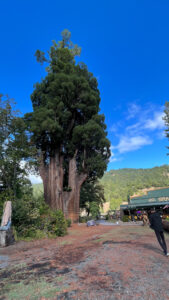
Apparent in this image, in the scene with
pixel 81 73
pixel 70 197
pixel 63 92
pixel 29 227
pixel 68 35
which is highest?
pixel 68 35

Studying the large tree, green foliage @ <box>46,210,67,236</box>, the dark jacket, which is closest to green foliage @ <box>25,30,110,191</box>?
the large tree

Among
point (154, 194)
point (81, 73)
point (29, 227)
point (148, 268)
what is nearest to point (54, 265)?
point (148, 268)

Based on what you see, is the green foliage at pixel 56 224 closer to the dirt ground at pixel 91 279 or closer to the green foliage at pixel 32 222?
the green foliage at pixel 32 222

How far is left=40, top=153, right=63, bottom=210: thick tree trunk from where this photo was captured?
56.4ft

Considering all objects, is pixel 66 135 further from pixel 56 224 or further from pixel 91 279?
pixel 91 279

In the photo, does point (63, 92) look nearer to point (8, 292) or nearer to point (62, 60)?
point (62, 60)

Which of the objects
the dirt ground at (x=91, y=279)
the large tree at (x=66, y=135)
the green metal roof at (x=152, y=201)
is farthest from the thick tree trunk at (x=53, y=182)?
the dirt ground at (x=91, y=279)

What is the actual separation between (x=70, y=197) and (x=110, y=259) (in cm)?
1506

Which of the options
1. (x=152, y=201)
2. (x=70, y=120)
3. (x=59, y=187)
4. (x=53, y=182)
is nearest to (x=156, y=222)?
(x=59, y=187)

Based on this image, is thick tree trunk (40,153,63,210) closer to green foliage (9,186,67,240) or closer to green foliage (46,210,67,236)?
green foliage (46,210,67,236)

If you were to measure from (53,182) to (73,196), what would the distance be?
314 cm

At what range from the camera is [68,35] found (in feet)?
88.6

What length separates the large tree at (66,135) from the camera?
57.8 ft

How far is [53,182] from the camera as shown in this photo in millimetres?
17812
